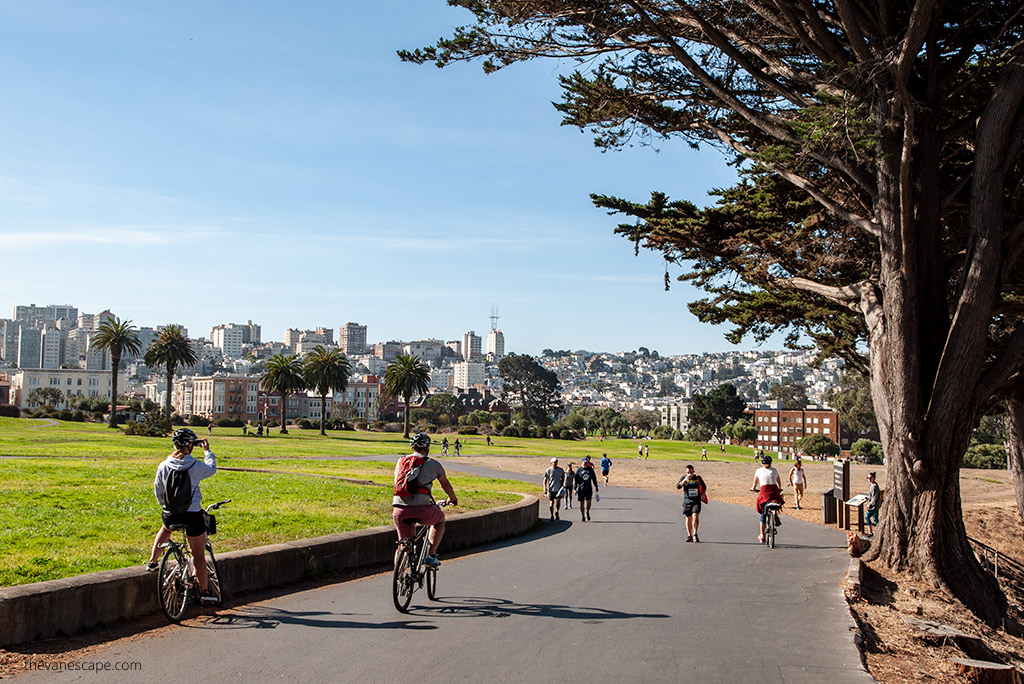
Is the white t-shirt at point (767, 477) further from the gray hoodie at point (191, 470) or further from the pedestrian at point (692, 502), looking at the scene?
the gray hoodie at point (191, 470)

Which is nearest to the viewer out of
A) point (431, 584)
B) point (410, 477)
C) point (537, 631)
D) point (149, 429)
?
point (537, 631)

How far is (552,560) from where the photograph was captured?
42.8 feet

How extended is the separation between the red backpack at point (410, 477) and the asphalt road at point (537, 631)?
116cm

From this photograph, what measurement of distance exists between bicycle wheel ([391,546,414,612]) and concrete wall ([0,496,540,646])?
1864mm

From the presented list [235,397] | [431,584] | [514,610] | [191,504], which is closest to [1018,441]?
[514,610]

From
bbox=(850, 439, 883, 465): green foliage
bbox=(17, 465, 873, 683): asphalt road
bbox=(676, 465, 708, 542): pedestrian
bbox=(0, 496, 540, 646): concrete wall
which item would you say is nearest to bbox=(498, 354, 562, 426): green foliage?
bbox=(850, 439, 883, 465): green foliage

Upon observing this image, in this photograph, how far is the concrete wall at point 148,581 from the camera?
22.0 feet

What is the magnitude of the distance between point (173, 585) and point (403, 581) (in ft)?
6.89

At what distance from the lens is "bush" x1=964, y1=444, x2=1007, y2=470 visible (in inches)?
2928

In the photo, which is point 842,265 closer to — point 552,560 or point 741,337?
point 741,337

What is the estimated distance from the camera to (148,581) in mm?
7930

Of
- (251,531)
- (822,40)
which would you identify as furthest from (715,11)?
(251,531)

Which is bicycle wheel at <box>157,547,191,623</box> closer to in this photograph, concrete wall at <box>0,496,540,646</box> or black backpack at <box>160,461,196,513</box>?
concrete wall at <box>0,496,540,646</box>

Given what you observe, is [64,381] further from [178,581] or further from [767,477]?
[178,581]
